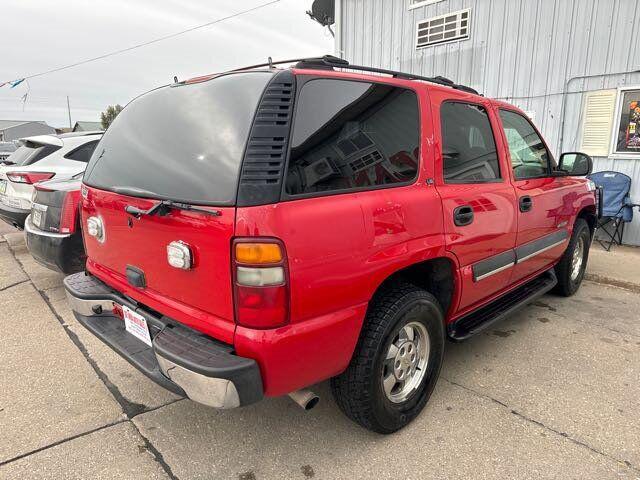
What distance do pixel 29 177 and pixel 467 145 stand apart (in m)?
5.03

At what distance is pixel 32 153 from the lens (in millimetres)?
5668

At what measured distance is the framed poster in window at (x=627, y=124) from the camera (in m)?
6.16

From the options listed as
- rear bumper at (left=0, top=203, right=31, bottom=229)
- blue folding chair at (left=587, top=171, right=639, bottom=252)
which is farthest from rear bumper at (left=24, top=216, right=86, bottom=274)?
blue folding chair at (left=587, top=171, right=639, bottom=252)

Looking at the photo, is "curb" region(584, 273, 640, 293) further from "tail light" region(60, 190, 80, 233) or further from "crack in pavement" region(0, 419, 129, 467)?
"tail light" region(60, 190, 80, 233)

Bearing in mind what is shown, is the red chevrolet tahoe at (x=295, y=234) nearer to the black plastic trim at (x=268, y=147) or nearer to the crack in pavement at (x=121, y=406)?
the black plastic trim at (x=268, y=147)

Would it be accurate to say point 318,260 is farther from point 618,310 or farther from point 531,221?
point 618,310

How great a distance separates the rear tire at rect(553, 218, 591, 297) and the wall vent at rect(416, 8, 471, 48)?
4.64 m

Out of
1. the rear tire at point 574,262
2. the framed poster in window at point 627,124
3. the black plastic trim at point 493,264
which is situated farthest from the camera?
the framed poster in window at point 627,124

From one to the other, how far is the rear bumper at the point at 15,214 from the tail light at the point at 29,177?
13.6 inches

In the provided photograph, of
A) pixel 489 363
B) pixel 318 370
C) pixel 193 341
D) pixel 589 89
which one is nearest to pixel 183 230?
pixel 193 341

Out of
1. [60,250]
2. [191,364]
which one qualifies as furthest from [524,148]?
[60,250]

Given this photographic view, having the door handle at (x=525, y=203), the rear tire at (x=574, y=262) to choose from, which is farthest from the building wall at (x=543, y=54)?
the door handle at (x=525, y=203)

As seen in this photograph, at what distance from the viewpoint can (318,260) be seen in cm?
180

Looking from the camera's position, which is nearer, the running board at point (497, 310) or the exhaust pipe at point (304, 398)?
the exhaust pipe at point (304, 398)
